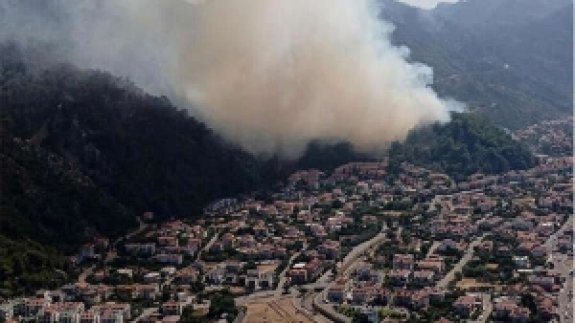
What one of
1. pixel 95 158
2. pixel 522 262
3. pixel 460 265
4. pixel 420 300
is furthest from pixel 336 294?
pixel 95 158

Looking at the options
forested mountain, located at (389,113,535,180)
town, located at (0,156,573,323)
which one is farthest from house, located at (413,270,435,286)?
forested mountain, located at (389,113,535,180)

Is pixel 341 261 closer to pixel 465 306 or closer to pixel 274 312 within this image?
pixel 274 312

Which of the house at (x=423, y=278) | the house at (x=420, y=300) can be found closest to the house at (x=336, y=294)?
the house at (x=420, y=300)

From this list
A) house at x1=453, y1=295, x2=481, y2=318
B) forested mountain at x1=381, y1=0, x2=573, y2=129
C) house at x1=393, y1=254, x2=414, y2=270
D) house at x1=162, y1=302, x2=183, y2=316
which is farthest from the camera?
forested mountain at x1=381, y1=0, x2=573, y2=129

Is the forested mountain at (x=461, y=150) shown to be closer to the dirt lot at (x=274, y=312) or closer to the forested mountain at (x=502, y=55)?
the forested mountain at (x=502, y=55)

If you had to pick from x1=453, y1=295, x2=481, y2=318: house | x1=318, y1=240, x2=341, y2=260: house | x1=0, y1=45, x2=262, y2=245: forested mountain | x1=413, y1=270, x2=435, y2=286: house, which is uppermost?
x1=0, y1=45, x2=262, y2=245: forested mountain

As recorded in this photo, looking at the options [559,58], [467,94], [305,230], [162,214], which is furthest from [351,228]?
[559,58]

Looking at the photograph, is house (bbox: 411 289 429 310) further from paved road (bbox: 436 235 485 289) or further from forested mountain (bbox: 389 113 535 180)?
forested mountain (bbox: 389 113 535 180)

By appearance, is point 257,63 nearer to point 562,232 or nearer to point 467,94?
point 562,232
